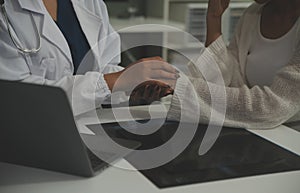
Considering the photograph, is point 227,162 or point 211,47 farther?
point 211,47

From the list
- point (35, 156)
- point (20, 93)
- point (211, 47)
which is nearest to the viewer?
point (20, 93)

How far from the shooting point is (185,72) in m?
1.08

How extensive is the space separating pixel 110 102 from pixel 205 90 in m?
0.25

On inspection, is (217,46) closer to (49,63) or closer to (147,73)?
(147,73)

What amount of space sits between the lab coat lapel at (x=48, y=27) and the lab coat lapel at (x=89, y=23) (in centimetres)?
10

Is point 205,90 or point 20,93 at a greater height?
point 20,93

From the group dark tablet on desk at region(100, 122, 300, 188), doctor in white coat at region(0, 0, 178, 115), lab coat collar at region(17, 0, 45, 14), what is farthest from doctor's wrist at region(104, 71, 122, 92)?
lab coat collar at region(17, 0, 45, 14)

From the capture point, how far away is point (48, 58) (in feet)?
3.76

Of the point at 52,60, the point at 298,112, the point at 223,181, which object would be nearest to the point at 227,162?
the point at 223,181

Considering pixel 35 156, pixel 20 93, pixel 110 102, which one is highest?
pixel 20 93

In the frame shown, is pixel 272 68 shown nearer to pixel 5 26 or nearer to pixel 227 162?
pixel 227 162

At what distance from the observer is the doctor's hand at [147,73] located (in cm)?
98

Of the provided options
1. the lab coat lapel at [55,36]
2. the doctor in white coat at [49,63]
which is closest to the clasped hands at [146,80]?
the doctor in white coat at [49,63]

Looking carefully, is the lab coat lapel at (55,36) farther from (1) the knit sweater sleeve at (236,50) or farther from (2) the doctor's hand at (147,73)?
(1) the knit sweater sleeve at (236,50)
